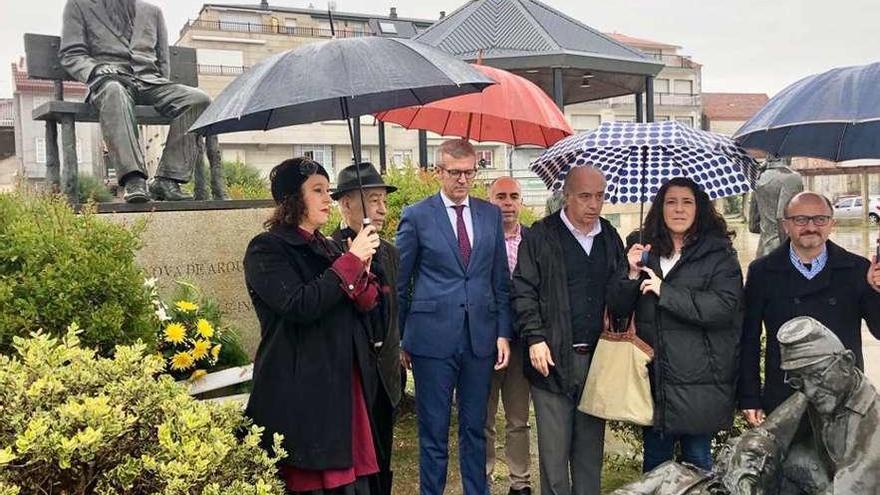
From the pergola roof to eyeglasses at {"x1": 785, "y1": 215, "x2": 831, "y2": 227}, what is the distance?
4929 millimetres

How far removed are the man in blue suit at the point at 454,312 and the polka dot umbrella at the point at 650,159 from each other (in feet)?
1.82

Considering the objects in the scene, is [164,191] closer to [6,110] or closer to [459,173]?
[459,173]

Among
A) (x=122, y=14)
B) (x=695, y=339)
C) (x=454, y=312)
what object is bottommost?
(x=695, y=339)

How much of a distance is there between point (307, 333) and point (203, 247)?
9.57 ft

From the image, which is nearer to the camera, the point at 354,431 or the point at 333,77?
the point at 333,77

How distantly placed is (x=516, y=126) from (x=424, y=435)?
209 cm

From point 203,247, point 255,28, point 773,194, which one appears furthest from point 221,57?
point 203,247

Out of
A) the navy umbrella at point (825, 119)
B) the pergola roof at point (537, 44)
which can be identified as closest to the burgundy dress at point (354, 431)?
the navy umbrella at point (825, 119)

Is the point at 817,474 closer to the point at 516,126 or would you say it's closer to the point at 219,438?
the point at 219,438

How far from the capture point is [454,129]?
4938 mm

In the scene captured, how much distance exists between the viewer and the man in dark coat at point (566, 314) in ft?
11.5

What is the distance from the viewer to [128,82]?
5.81 metres

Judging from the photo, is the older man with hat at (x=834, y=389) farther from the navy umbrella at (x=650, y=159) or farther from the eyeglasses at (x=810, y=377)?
the navy umbrella at (x=650, y=159)

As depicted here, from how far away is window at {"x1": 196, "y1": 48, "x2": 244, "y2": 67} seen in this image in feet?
139
